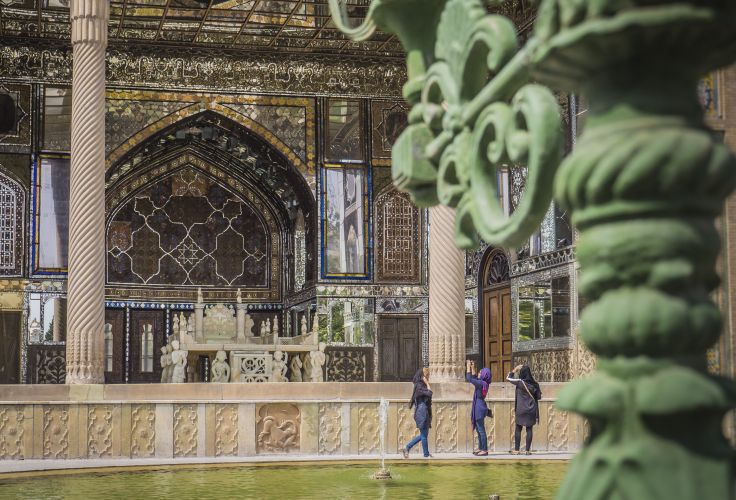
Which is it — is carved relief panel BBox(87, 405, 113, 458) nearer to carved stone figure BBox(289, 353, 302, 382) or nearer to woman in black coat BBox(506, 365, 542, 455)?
woman in black coat BBox(506, 365, 542, 455)

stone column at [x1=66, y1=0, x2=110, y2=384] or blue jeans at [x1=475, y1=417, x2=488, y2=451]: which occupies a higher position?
stone column at [x1=66, y1=0, x2=110, y2=384]

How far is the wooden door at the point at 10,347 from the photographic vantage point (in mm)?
19531

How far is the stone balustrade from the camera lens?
1265 cm

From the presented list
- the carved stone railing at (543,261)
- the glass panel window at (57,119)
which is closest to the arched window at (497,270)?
the carved stone railing at (543,261)

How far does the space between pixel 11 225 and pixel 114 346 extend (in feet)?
10.4

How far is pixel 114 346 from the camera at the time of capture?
2148cm

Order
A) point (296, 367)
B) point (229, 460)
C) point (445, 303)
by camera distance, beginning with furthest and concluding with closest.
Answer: point (296, 367), point (445, 303), point (229, 460)

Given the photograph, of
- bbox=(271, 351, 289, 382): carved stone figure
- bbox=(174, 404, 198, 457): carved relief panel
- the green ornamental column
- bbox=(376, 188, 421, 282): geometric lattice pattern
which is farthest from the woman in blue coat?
the green ornamental column

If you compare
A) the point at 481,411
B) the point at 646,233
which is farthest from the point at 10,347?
the point at 646,233

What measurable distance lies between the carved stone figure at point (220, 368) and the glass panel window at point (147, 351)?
16.3 ft

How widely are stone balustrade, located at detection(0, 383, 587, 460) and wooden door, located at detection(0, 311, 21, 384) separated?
19.7ft

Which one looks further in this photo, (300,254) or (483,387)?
(300,254)

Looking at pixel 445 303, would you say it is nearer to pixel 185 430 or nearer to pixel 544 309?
pixel 544 309

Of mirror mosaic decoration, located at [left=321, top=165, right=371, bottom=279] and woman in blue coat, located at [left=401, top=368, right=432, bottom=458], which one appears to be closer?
woman in blue coat, located at [left=401, top=368, right=432, bottom=458]
